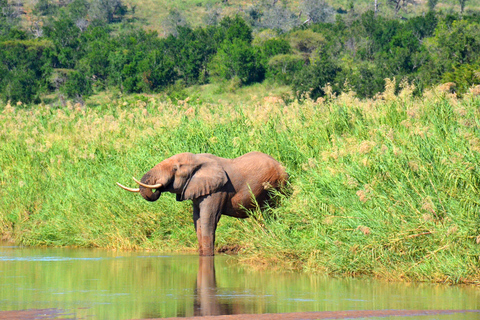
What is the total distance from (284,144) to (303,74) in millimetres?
26189

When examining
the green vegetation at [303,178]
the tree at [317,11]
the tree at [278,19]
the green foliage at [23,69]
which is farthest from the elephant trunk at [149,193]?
the tree at [317,11]

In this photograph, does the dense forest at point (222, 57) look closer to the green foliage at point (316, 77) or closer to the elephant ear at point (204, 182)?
the green foliage at point (316, 77)

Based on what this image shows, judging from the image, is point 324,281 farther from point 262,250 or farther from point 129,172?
point 129,172

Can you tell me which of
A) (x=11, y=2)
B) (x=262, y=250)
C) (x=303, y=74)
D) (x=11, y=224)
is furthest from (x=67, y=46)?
(x=262, y=250)

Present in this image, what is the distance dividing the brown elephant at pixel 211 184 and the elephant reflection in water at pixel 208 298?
87 cm

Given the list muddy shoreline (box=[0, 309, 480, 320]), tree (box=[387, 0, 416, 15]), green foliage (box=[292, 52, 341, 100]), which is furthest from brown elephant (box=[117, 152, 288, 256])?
tree (box=[387, 0, 416, 15])

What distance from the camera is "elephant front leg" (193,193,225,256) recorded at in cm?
1059

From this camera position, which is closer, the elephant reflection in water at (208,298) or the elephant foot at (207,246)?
the elephant reflection in water at (208,298)

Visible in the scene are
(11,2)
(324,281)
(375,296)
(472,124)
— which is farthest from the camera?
(11,2)

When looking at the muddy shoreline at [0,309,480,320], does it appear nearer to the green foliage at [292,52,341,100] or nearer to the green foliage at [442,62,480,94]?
the green foliage at [442,62,480,94]

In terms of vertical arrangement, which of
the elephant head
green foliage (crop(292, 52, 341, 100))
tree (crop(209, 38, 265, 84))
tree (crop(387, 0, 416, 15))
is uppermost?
tree (crop(387, 0, 416, 15))

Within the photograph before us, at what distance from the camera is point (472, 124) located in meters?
9.66

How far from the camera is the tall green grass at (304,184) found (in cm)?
844

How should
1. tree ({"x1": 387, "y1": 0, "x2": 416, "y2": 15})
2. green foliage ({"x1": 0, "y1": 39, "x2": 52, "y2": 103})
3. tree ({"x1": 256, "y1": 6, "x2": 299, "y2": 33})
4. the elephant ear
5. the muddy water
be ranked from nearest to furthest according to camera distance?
the muddy water < the elephant ear < green foliage ({"x1": 0, "y1": 39, "x2": 52, "y2": 103}) < tree ({"x1": 256, "y1": 6, "x2": 299, "y2": 33}) < tree ({"x1": 387, "y1": 0, "x2": 416, "y2": 15})
